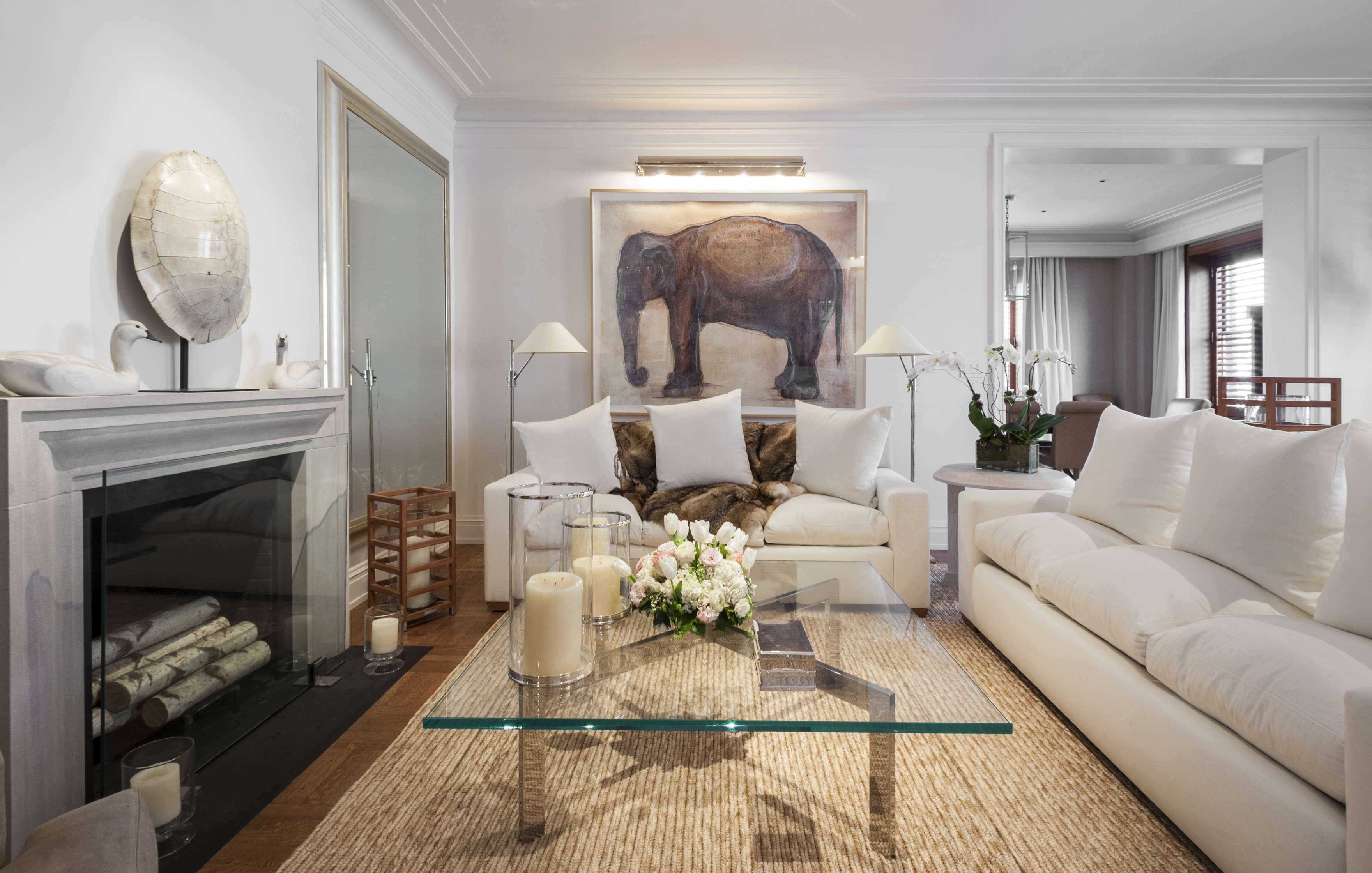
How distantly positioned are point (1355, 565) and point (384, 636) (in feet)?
8.79

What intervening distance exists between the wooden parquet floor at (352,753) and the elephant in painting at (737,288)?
1.97 meters

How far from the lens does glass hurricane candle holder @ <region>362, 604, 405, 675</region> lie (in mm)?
2553

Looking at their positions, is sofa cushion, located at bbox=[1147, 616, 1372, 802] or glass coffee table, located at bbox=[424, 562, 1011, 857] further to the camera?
glass coffee table, located at bbox=[424, 562, 1011, 857]

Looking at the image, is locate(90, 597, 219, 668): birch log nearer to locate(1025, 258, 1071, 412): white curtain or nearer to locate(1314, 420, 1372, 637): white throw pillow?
locate(1314, 420, 1372, 637): white throw pillow

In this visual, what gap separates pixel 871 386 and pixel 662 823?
129 inches

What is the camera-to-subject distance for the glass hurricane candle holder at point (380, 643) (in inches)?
101

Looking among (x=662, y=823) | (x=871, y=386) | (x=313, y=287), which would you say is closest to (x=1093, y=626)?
(x=662, y=823)

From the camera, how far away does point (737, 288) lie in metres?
4.42

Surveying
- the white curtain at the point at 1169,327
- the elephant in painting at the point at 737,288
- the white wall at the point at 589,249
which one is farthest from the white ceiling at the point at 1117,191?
the elephant in painting at the point at 737,288

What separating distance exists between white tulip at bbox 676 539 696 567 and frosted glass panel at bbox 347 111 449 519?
208 centimetres

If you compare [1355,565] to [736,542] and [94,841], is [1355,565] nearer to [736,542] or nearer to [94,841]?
[736,542]

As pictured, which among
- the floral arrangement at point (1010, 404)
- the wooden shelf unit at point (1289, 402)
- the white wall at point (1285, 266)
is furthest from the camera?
the white wall at point (1285, 266)

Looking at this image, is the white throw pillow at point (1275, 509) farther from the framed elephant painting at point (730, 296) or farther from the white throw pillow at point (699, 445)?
the framed elephant painting at point (730, 296)

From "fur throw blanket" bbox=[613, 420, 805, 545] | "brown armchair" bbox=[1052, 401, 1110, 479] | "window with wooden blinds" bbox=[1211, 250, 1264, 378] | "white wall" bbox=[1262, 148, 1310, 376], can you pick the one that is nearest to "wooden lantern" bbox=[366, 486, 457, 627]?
"fur throw blanket" bbox=[613, 420, 805, 545]
